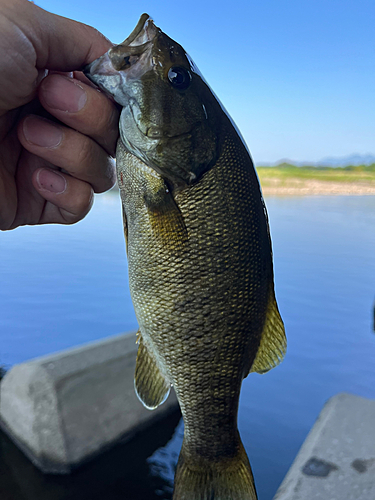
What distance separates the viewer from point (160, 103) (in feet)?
3.59

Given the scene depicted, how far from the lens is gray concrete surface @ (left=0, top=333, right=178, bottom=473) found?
3225mm

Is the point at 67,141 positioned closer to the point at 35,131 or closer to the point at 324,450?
the point at 35,131

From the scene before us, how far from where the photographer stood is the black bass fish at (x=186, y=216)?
1091 millimetres

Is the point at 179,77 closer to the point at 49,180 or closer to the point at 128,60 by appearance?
the point at 128,60

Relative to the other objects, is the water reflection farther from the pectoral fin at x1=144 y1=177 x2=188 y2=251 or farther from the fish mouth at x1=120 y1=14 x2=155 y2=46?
the fish mouth at x1=120 y1=14 x2=155 y2=46

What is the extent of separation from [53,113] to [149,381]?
0.87 metres

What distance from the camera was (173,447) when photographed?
12.9 feet

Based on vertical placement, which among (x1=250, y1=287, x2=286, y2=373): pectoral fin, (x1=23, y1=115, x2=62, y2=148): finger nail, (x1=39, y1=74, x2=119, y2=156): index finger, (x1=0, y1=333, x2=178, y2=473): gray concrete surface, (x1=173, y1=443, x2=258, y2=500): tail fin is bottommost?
(x1=0, y1=333, x2=178, y2=473): gray concrete surface

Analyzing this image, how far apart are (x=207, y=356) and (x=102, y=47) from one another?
97cm

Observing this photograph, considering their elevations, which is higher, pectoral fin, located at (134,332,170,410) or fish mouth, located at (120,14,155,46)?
fish mouth, located at (120,14,155,46)

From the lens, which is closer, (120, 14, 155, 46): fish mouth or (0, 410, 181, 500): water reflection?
(120, 14, 155, 46): fish mouth

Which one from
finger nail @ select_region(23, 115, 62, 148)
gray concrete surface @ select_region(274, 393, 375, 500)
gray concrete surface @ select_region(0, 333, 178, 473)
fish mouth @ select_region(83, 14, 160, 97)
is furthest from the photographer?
gray concrete surface @ select_region(0, 333, 178, 473)

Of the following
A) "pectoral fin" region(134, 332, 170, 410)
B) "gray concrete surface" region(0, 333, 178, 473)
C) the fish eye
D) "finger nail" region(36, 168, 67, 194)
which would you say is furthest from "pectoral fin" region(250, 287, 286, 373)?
"gray concrete surface" region(0, 333, 178, 473)

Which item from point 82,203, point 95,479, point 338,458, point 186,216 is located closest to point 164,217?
point 186,216
